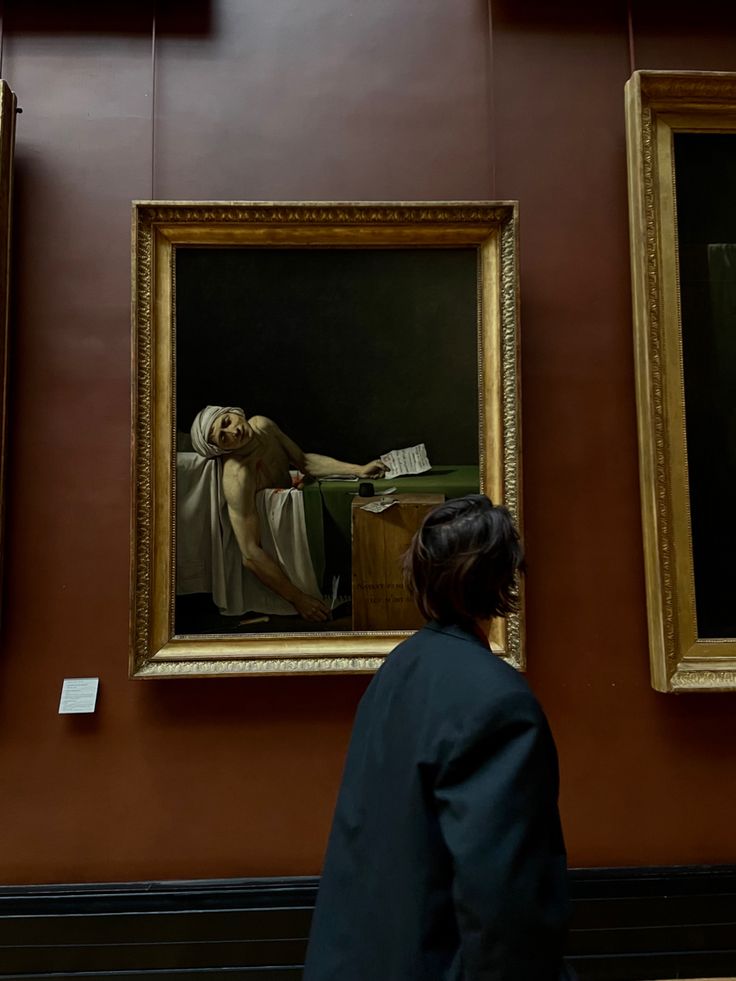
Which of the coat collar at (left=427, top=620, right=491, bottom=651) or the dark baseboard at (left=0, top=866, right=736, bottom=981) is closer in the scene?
the coat collar at (left=427, top=620, right=491, bottom=651)

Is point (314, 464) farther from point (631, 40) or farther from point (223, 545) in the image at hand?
point (631, 40)

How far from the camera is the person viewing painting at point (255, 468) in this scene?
344cm

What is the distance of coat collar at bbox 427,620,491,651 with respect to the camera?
1.76m

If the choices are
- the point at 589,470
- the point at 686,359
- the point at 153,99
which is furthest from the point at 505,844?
the point at 153,99

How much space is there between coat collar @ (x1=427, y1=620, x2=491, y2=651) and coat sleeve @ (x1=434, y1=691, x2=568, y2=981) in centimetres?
19

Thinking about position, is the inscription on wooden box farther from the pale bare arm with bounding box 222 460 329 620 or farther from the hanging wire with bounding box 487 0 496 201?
the hanging wire with bounding box 487 0 496 201

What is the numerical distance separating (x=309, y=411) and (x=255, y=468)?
389 mm

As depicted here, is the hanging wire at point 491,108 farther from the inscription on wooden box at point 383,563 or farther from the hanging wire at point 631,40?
the inscription on wooden box at point 383,563

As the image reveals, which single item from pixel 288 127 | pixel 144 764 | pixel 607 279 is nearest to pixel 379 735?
pixel 144 764

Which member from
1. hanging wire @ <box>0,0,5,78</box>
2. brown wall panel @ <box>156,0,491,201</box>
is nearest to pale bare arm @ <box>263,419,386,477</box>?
brown wall panel @ <box>156,0,491,201</box>

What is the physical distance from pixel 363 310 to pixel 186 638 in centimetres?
183

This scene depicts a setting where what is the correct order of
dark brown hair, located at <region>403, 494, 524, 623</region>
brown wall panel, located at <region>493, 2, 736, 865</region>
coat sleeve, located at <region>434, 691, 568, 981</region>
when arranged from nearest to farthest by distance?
coat sleeve, located at <region>434, 691, 568, 981</region> < dark brown hair, located at <region>403, 494, 524, 623</region> < brown wall panel, located at <region>493, 2, 736, 865</region>

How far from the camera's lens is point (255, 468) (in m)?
3.47

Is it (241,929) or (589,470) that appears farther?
(589,470)
